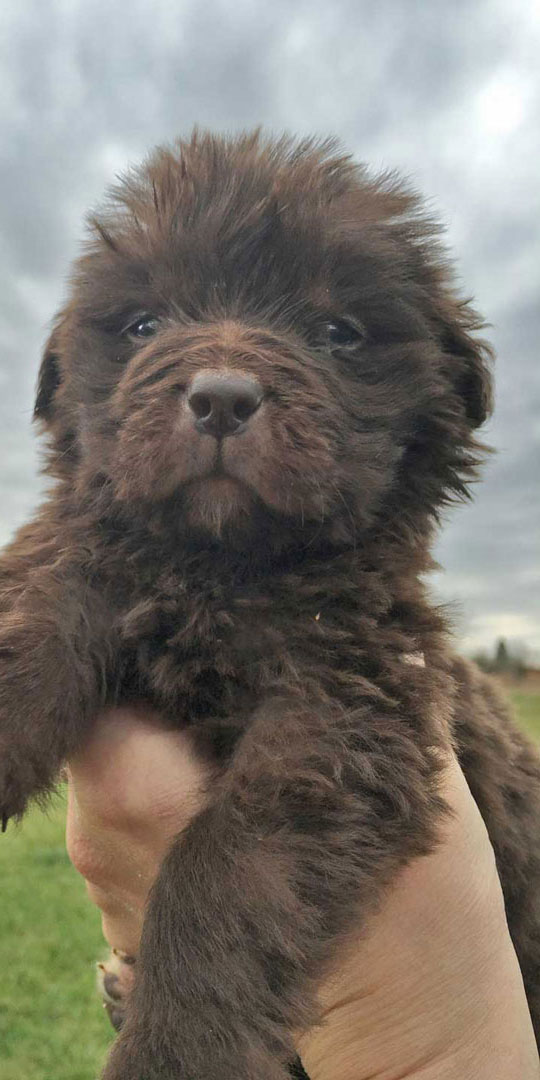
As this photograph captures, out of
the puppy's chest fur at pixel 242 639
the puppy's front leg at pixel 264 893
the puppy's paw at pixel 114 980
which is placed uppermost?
the puppy's chest fur at pixel 242 639

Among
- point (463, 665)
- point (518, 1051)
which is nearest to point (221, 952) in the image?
point (518, 1051)

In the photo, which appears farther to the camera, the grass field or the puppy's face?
the grass field

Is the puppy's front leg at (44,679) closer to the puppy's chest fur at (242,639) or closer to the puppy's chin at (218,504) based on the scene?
the puppy's chest fur at (242,639)

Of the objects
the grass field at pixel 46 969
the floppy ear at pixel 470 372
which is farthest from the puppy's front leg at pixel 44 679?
the grass field at pixel 46 969

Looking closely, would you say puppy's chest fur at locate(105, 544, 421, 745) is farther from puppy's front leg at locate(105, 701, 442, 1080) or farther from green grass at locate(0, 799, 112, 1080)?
green grass at locate(0, 799, 112, 1080)

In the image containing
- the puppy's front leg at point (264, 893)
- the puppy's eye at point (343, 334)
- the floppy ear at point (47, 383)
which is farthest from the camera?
the floppy ear at point (47, 383)

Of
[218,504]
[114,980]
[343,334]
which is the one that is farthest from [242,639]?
[114,980]

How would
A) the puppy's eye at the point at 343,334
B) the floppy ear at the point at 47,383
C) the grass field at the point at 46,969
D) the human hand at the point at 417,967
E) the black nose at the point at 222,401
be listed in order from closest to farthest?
1. the black nose at the point at 222,401
2. the human hand at the point at 417,967
3. the puppy's eye at the point at 343,334
4. the floppy ear at the point at 47,383
5. the grass field at the point at 46,969

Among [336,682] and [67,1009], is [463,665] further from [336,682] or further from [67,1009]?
[67,1009]

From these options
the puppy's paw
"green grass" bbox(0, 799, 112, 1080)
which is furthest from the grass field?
the puppy's paw
